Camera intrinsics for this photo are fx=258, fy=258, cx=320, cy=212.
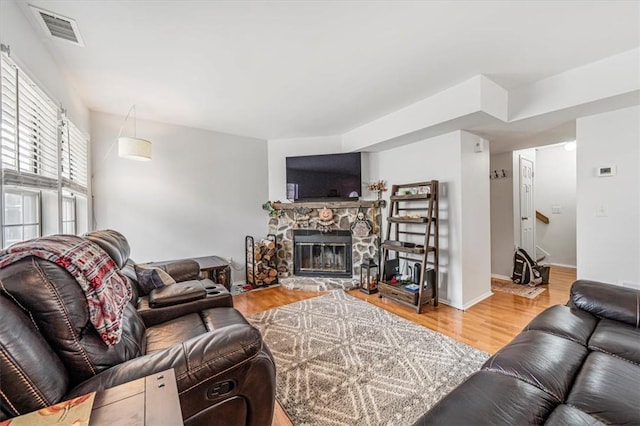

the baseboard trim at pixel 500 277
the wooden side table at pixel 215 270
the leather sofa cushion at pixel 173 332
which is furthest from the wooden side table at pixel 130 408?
the baseboard trim at pixel 500 277

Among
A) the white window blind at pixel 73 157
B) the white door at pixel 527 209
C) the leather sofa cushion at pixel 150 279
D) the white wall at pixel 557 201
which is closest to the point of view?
the leather sofa cushion at pixel 150 279

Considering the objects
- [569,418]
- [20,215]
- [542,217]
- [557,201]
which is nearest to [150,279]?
[20,215]

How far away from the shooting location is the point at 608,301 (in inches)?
60.4

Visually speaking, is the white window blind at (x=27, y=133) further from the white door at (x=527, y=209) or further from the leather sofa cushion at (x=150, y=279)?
the white door at (x=527, y=209)

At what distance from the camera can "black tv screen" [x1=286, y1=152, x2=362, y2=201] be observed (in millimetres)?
4070

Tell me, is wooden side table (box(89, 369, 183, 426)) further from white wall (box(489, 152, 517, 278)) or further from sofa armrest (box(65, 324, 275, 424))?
white wall (box(489, 152, 517, 278))

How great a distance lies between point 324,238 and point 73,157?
3202 mm

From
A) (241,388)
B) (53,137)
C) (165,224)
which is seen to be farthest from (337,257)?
(53,137)

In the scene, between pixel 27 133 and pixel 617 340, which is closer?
pixel 617 340

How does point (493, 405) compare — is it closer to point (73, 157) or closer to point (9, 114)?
point (9, 114)

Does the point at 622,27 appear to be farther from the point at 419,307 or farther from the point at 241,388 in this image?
the point at 241,388

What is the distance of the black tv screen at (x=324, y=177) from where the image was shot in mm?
4070

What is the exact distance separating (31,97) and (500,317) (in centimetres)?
449

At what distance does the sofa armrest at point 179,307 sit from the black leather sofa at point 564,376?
1.66m
